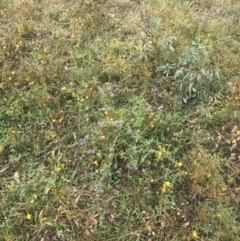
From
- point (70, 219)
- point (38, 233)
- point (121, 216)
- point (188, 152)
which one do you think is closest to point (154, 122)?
point (188, 152)

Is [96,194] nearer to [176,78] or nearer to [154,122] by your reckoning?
[154,122]

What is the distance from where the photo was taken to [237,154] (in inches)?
122

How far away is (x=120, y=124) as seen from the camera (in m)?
3.15

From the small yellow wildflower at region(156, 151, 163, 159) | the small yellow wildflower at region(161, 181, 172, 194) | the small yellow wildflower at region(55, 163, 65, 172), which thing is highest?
the small yellow wildflower at region(156, 151, 163, 159)

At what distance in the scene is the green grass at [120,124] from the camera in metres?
2.77

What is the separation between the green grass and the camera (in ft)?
9.10

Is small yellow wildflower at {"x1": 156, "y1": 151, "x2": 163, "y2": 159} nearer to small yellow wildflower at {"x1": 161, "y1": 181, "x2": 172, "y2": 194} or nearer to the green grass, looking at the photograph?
the green grass

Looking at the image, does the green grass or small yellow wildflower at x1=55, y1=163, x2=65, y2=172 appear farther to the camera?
small yellow wildflower at x1=55, y1=163, x2=65, y2=172

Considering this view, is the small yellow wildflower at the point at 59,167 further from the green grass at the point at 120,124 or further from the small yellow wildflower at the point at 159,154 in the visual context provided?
the small yellow wildflower at the point at 159,154

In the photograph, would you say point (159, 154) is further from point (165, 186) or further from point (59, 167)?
point (59, 167)

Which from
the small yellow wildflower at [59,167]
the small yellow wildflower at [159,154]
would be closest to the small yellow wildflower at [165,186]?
the small yellow wildflower at [159,154]

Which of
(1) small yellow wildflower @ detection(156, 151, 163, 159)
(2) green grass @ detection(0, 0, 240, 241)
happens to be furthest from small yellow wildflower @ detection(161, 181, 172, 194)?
(1) small yellow wildflower @ detection(156, 151, 163, 159)

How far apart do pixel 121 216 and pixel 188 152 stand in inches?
30.0

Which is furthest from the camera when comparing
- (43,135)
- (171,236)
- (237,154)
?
(43,135)
